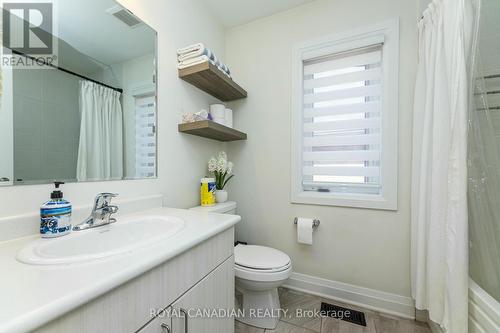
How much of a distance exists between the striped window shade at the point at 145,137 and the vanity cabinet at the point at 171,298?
0.65 m

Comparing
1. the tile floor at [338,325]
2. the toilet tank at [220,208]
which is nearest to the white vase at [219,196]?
the toilet tank at [220,208]

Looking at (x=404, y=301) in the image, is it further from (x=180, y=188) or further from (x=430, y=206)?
(x=180, y=188)

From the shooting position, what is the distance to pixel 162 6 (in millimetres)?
1337

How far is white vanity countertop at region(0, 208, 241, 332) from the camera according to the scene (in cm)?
35

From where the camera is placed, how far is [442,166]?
106 centimetres

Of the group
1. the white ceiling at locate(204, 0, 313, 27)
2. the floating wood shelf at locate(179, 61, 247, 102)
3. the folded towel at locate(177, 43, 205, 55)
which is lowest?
the floating wood shelf at locate(179, 61, 247, 102)

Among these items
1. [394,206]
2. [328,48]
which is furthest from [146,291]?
[328,48]

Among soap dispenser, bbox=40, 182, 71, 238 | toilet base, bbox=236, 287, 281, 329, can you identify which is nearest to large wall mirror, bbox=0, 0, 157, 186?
soap dispenser, bbox=40, 182, 71, 238

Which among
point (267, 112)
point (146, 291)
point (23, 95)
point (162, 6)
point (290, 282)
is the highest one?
point (162, 6)

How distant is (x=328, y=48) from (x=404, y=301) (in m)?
1.93

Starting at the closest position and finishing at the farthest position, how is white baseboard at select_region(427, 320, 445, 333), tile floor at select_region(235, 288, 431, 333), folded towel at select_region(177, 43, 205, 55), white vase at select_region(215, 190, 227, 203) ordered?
white baseboard at select_region(427, 320, 445, 333) < tile floor at select_region(235, 288, 431, 333) < folded towel at select_region(177, 43, 205, 55) < white vase at select_region(215, 190, 227, 203)

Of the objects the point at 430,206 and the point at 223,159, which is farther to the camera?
the point at 223,159

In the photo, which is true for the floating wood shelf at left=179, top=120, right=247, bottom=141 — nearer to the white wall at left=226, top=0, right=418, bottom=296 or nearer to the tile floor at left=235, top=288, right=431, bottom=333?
the white wall at left=226, top=0, right=418, bottom=296

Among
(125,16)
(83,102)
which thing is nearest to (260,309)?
(83,102)
